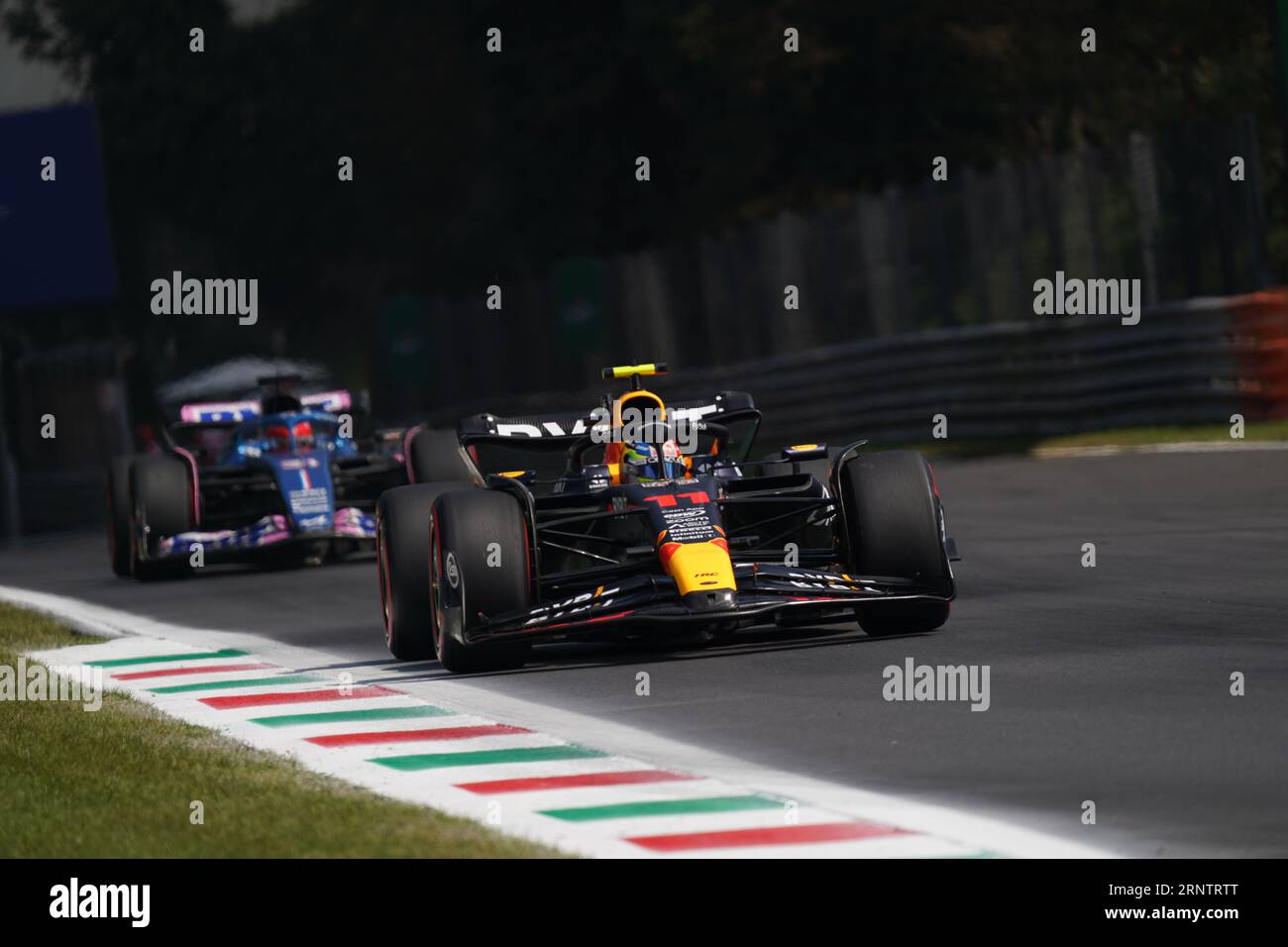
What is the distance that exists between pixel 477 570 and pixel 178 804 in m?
3.07

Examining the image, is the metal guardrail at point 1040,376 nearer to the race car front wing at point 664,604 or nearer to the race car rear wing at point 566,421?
the race car rear wing at point 566,421

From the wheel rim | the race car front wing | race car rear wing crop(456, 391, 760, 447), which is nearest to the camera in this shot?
the race car front wing

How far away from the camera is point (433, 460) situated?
64.2 feet

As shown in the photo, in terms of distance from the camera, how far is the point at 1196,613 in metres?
11.5

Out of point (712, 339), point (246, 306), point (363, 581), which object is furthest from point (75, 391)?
point (363, 581)

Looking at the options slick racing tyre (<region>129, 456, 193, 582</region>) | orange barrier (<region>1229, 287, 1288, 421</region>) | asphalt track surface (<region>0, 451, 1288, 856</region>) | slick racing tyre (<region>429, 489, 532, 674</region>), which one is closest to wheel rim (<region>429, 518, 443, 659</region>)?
slick racing tyre (<region>429, 489, 532, 674</region>)

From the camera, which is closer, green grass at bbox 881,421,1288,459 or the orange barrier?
green grass at bbox 881,421,1288,459

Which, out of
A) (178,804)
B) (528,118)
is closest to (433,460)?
(178,804)

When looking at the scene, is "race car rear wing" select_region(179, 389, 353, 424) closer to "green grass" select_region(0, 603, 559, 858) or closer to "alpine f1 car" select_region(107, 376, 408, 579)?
"alpine f1 car" select_region(107, 376, 408, 579)

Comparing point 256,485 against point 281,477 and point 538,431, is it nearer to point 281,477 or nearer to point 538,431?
point 281,477

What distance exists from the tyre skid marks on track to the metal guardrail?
12881mm

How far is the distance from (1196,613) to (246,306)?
4649 centimetres

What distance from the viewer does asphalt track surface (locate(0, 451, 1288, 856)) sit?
7398mm

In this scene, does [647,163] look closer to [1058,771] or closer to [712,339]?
[712,339]
